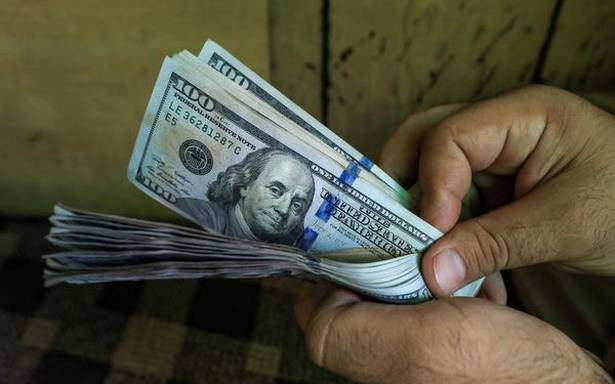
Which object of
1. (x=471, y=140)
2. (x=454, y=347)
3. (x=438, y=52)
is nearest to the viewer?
(x=454, y=347)

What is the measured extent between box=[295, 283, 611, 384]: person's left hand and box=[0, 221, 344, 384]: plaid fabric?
316 millimetres

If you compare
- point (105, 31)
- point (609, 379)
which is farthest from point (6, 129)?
point (609, 379)

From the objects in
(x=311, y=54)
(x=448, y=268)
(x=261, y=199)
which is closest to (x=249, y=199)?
(x=261, y=199)

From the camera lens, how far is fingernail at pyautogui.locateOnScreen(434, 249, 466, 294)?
567 millimetres

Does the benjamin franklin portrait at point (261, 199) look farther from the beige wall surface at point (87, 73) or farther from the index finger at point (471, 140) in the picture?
the beige wall surface at point (87, 73)

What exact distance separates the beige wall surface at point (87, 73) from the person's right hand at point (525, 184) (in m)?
0.34

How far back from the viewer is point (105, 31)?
0.81m

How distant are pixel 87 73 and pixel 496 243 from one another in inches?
24.9

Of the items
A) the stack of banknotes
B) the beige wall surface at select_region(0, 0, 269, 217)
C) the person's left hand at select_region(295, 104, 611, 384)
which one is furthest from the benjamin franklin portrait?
the beige wall surface at select_region(0, 0, 269, 217)

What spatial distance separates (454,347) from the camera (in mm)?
529

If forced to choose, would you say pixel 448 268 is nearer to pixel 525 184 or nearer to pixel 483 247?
pixel 483 247

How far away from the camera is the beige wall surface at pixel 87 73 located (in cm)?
80

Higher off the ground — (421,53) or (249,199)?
(421,53)

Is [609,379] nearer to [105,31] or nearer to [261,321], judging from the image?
[261,321]
